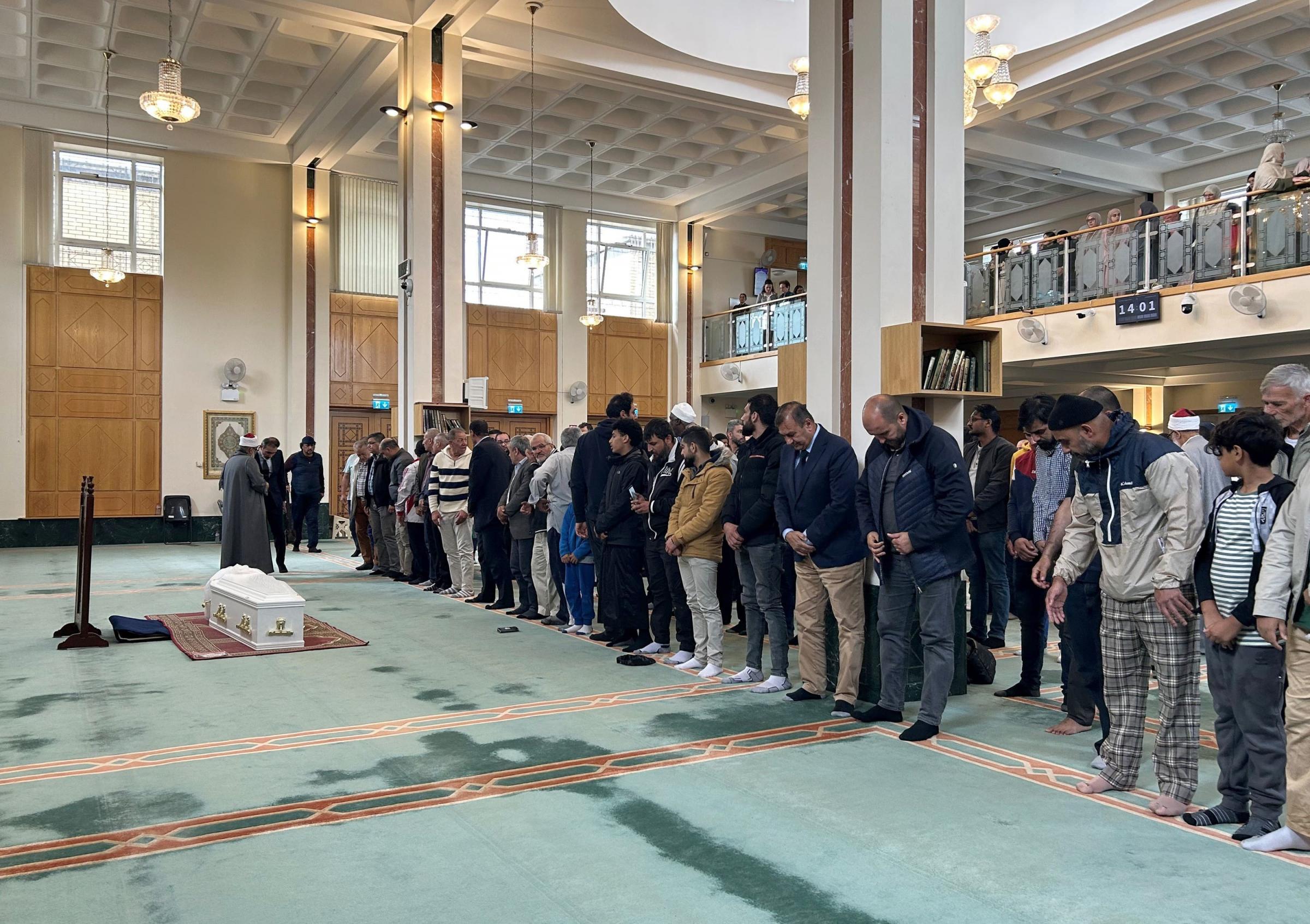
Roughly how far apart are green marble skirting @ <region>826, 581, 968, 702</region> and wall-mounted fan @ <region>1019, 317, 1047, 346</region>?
9.32 meters

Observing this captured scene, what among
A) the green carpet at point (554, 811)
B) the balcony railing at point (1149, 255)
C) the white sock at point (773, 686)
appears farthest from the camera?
the balcony railing at point (1149, 255)

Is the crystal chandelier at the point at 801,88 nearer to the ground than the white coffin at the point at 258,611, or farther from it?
farther from it

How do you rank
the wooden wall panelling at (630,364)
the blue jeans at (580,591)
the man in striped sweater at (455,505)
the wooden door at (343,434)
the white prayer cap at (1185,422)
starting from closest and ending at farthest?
the white prayer cap at (1185,422) → the blue jeans at (580,591) → the man in striped sweater at (455,505) → the wooden door at (343,434) → the wooden wall panelling at (630,364)

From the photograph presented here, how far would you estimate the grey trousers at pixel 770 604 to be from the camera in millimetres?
6254

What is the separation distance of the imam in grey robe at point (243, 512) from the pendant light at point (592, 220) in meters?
9.06

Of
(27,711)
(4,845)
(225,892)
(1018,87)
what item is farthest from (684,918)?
(1018,87)

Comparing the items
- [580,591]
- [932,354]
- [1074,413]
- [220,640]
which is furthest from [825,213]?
[220,640]

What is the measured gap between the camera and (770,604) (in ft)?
20.6

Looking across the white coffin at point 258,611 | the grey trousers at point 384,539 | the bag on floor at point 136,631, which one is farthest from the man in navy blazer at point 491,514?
the grey trousers at point 384,539

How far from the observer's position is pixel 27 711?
567 centimetres

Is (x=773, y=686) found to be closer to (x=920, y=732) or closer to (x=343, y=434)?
(x=920, y=732)

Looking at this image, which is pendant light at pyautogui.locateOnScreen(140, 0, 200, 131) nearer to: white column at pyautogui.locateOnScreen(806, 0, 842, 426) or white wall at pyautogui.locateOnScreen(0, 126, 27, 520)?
white wall at pyautogui.locateOnScreen(0, 126, 27, 520)

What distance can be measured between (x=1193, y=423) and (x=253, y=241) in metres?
15.8

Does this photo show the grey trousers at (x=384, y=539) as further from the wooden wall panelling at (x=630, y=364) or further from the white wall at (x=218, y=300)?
the wooden wall panelling at (x=630, y=364)
